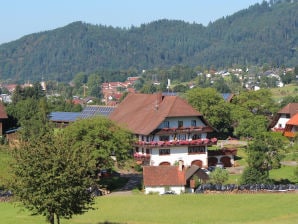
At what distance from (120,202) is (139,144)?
2009 cm

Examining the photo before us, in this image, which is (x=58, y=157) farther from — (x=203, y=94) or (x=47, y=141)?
(x=203, y=94)

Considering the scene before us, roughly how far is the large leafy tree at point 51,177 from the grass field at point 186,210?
8495mm

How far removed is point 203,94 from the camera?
91188mm

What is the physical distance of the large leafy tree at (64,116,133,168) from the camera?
59906 mm

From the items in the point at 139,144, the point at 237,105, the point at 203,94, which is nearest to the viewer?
the point at 139,144

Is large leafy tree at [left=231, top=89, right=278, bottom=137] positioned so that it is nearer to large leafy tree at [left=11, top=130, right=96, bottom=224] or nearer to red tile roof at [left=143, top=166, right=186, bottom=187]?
red tile roof at [left=143, top=166, right=186, bottom=187]

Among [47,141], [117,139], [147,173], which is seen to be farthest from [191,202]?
[47,141]

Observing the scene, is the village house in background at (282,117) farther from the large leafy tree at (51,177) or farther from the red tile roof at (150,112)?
the large leafy tree at (51,177)

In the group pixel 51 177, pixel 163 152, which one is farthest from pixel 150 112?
pixel 51 177

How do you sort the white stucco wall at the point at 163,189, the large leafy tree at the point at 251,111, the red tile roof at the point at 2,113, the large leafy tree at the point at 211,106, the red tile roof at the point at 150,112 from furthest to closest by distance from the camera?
the large leafy tree at the point at 211,106 < the red tile roof at the point at 2,113 < the large leafy tree at the point at 251,111 < the red tile roof at the point at 150,112 < the white stucco wall at the point at 163,189

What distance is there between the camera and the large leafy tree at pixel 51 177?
3331cm

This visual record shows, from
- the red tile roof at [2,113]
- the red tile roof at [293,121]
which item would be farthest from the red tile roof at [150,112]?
the red tile roof at [293,121]

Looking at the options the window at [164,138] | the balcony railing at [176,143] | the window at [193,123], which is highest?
the window at [193,123]

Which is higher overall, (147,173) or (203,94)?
(203,94)
